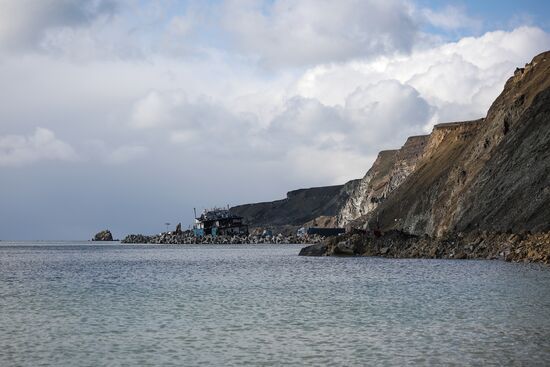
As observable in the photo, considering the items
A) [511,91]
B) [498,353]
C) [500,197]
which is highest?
[511,91]

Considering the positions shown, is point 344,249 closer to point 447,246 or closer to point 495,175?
point 447,246

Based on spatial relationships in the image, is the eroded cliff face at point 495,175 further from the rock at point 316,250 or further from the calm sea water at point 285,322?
the calm sea water at point 285,322

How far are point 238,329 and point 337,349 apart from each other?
5.75m

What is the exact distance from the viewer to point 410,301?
36.7 meters

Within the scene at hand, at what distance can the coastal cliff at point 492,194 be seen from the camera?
72.6 metres

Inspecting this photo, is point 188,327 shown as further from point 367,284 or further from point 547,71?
point 547,71

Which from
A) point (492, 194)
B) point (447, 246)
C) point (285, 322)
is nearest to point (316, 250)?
point (447, 246)

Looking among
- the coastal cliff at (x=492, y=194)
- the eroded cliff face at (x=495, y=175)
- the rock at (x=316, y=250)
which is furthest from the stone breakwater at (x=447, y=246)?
the eroded cliff face at (x=495, y=175)

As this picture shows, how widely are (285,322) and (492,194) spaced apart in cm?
5937

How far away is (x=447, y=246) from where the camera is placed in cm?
8062

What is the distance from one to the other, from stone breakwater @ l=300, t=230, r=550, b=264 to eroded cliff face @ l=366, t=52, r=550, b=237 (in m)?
3.13

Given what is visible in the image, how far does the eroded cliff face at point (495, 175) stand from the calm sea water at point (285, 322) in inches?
1004

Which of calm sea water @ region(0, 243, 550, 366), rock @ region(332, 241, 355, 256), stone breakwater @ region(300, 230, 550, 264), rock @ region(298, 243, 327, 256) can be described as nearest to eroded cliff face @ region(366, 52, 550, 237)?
stone breakwater @ region(300, 230, 550, 264)

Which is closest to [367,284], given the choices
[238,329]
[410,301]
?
[410,301]
